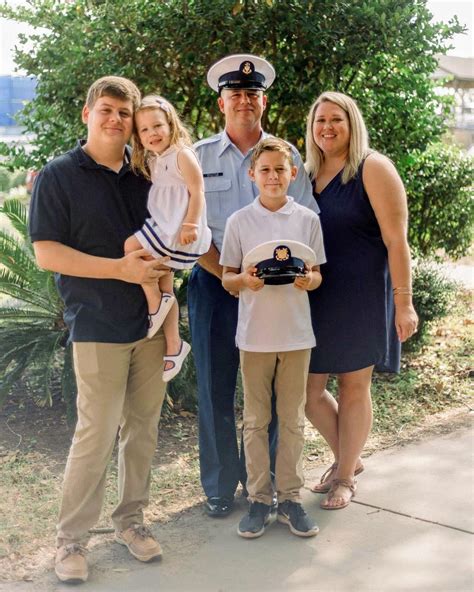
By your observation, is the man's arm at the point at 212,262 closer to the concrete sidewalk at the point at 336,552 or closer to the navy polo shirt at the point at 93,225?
the navy polo shirt at the point at 93,225

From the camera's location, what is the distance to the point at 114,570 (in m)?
3.74

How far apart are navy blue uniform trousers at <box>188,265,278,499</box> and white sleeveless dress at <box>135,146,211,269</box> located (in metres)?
0.61

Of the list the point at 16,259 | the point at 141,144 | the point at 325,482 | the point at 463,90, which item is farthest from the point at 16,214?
the point at 463,90

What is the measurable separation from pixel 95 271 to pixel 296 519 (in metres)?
1.50

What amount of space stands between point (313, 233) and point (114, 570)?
1.71 metres

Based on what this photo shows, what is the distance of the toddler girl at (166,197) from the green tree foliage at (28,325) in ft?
6.23

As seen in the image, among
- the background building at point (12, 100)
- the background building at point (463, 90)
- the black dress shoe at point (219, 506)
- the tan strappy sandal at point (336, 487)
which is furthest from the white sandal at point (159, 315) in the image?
the background building at point (463, 90)

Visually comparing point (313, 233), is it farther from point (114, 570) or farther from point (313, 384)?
point (114, 570)

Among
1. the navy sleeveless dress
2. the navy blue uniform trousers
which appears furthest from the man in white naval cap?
the navy sleeveless dress

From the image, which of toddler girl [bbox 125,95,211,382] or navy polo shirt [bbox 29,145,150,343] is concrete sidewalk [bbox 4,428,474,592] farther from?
navy polo shirt [bbox 29,145,150,343]

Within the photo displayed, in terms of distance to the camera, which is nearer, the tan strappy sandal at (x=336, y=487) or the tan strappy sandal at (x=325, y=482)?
the tan strappy sandal at (x=336, y=487)

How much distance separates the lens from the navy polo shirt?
3527mm

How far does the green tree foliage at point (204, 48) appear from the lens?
5.90m

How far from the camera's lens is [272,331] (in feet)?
13.2
